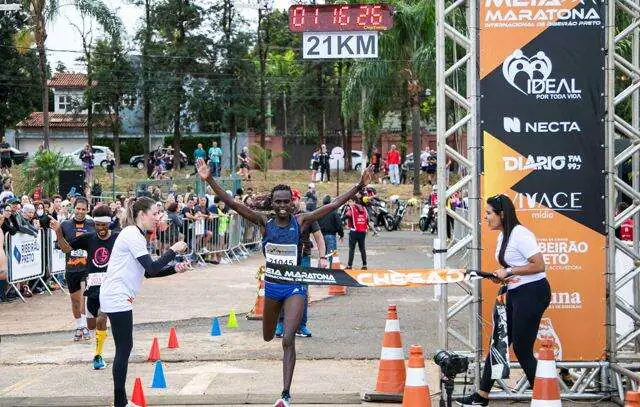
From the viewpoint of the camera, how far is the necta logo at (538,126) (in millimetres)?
9938

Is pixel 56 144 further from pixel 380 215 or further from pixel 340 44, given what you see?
pixel 340 44

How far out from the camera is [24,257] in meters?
19.5

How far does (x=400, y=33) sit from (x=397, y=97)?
490 centimetres

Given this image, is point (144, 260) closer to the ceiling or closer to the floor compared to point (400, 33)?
closer to the floor

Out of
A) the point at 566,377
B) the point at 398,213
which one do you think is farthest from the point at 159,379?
the point at 398,213

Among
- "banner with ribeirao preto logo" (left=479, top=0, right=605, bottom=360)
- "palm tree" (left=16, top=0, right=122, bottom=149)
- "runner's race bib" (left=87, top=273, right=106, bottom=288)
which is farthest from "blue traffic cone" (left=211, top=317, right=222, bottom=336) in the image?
"palm tree" (left=16, top=0, right=122, bottom=149)

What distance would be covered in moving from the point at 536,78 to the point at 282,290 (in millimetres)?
3090

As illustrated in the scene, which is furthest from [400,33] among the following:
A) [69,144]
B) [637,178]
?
[69,144]

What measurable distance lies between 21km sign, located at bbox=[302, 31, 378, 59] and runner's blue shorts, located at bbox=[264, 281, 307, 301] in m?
8.24

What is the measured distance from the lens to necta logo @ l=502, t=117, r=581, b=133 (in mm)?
9938

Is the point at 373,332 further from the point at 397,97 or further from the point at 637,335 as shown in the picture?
the point at 397,97

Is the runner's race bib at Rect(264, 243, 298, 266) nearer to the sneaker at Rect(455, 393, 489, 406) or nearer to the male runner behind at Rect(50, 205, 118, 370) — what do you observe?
the sneaker at Rect(455, 393, 489, 406)

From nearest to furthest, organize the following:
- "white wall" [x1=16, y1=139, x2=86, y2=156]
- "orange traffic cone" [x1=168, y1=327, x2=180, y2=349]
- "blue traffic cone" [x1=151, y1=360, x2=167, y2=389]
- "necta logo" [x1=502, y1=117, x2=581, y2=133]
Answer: "necta logo" [x1=502, y1=117, x2=581, y2=133] < "blue traffic cone" [x1=151, y1=360, x2=167, y2=389] < "orange traffic cone" [x1=168, y1=327, x2=180, y2=349] < "white wall" [x1=16, y1=139, x2=86, y2=156]

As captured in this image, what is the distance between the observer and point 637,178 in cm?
1083
